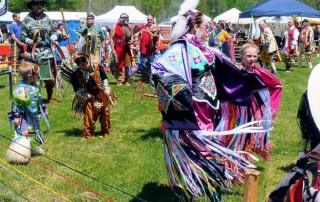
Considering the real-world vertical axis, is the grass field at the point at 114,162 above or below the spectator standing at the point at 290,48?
below

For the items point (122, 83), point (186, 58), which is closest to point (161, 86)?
point (186, 58)

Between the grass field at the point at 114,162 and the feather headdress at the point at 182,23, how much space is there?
1.23 m

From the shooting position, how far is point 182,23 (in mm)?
3791

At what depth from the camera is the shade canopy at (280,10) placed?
58.5ft

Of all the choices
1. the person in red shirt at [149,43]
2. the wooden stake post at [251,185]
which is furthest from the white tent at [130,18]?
the wooden stake post at [251,185]

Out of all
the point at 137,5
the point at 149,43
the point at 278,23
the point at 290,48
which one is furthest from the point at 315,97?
the point at 137,5

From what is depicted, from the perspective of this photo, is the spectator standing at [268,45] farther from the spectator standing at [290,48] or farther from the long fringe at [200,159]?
the long fringe at [200,159]

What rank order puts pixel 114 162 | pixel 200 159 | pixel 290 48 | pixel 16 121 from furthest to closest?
pixel 290 48
pixel 114 162
pixel 16 121
pixel 200 159

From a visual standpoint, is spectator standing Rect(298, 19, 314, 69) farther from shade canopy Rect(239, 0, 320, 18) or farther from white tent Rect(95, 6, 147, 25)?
white tent Rect(95, 6, 147, 25)

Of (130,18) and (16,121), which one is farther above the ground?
(130,18)

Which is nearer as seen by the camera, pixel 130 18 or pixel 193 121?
pixel 193 121

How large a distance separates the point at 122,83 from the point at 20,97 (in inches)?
233

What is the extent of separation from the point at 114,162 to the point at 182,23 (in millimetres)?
2138

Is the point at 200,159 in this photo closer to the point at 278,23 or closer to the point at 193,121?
the point at 193,121
